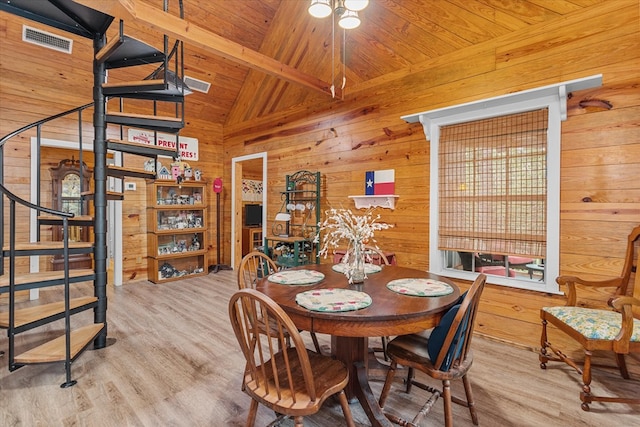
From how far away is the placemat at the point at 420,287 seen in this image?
5.89ft

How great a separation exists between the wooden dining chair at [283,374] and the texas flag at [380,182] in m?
2.40

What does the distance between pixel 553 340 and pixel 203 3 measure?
5277 millimetres

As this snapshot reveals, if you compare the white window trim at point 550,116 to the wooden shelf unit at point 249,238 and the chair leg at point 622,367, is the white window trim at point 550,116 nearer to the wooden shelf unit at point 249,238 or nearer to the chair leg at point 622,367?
the chair leg at point 622,367

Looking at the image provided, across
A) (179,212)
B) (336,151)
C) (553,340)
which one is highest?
(336,151)

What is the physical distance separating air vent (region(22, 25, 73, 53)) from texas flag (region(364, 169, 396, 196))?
4005mm

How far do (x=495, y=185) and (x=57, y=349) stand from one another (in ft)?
12.5

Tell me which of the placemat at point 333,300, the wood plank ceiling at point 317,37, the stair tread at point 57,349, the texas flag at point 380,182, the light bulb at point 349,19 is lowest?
the stair tread at point 57,349

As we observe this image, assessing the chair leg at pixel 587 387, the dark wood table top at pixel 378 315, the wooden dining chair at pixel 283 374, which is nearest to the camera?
the wooden dining chair at pixel 283 374

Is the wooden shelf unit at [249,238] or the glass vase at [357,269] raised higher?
the glass vase at [357,269]

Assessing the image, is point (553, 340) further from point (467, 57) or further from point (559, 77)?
point (467, 57)

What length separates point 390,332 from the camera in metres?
1.49

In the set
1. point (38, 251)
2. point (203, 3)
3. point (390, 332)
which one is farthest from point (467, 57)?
point (38, 251)

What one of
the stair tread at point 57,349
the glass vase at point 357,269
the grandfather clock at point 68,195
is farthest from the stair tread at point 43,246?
the grandfather clock at point 68,195

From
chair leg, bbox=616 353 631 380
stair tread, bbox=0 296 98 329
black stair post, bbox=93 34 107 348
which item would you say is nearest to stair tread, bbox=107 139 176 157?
black stair post, bbox=93 34 107 348
